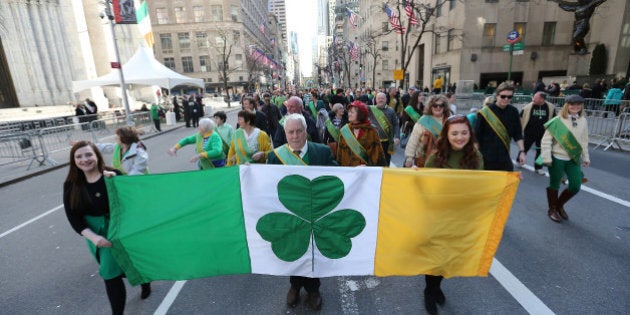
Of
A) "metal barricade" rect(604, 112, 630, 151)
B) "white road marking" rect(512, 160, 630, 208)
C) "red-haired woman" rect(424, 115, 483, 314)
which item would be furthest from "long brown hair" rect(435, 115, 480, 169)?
"metal barricade" rect(604, 112, 630, 151)

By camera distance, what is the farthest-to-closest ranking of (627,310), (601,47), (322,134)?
(601,47)
(322,134)
(627,310)

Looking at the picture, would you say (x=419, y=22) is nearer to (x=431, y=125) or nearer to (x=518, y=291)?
(x=431, y=125)

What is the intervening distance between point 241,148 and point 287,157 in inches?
65.7

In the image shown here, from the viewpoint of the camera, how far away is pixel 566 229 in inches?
177

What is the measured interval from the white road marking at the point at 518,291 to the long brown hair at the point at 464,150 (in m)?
1.43

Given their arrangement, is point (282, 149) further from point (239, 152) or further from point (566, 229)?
point (566, 229)

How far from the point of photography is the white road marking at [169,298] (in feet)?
10.4

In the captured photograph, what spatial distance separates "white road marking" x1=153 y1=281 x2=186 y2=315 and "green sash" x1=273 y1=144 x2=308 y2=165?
6.24 feet

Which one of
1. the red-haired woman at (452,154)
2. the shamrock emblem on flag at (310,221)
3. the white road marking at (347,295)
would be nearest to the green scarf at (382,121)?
the red-haired woman at (452,154)

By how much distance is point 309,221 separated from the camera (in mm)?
2781

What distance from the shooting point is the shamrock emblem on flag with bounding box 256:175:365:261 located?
2.73 metres

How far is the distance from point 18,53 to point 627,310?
31.2 meters

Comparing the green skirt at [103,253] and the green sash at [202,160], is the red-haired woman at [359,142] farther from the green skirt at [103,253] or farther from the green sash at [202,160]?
the green skirt at [103,253]

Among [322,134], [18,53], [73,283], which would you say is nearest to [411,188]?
[73,283]
